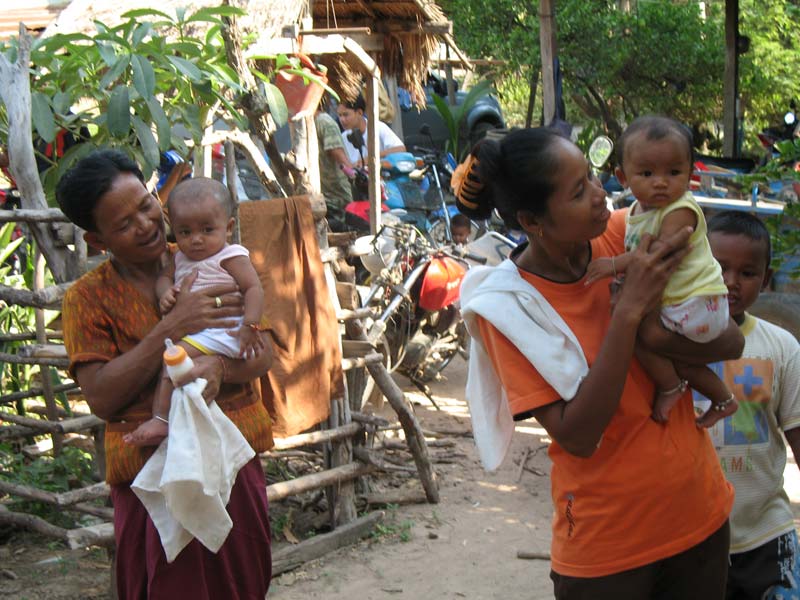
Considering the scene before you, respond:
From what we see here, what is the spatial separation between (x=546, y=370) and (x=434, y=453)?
13.8 feet

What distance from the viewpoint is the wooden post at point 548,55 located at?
8.58 m

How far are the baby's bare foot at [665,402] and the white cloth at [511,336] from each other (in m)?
0.17

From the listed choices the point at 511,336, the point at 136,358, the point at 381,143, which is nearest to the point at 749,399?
the point at 511,336

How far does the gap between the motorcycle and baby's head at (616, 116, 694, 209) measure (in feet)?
12.6

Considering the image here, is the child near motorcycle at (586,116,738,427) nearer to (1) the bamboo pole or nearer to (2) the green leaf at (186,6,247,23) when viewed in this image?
(2) the green leaf at (186,6,247,23)

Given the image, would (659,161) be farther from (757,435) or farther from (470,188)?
(757,435)

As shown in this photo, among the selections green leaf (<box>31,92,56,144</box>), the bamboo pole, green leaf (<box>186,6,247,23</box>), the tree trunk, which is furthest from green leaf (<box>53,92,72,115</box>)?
the bamboo pole

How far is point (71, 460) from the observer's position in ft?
15.7

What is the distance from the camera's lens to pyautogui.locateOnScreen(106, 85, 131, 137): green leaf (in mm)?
3275

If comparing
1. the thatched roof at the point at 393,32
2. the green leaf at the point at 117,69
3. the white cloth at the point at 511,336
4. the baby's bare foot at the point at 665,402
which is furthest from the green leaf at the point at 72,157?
the thatched roof at the point at 393,32

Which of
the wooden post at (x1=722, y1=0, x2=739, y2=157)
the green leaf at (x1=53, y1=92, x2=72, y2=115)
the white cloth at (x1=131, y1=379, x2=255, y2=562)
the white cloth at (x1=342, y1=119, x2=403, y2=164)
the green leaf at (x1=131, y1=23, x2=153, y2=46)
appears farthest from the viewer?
the wooden post at (x1=722, y1=0, x2=739, y2=157)

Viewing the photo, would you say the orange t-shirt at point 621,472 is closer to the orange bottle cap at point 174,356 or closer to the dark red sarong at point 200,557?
the orange bottle cap at point 174,356

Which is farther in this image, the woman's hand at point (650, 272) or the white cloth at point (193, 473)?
the white cloth at point (193, 473)

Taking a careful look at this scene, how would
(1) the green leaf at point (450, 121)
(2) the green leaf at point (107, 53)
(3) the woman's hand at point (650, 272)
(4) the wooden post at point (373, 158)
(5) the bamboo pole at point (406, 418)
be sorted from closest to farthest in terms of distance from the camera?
1. (3) the woman's hand at point (650, 272)
2. (2) the green leaf at point (107, 53)
3. (5) the bamboo pole at point (406, 418)
4. (4) the wooden post at point (373, 158)
5. (1) the green leaf at point (450, 121)
